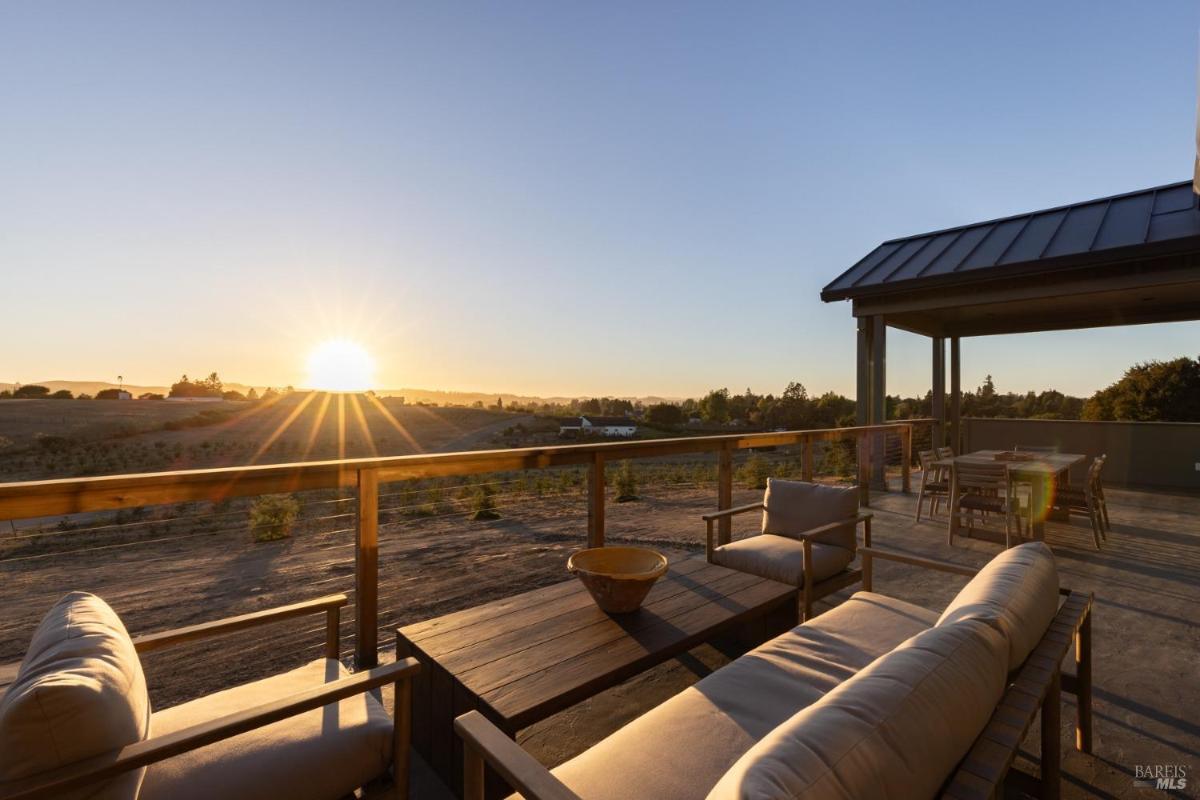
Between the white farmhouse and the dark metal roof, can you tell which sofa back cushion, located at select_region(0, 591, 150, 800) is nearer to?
the dark metal roof

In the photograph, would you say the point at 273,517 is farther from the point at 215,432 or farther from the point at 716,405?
the point at 716,405

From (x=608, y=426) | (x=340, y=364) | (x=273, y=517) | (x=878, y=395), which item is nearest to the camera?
(x=878, y=395)

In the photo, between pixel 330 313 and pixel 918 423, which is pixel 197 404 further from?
pixel 918 423

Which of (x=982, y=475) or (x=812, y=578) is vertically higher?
(x=982, y=475)

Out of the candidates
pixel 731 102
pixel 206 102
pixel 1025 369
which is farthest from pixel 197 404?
pixel 1025 369

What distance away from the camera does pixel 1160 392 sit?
13.2 metres

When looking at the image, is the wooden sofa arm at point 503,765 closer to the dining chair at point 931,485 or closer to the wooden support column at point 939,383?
the dining chair at point 931,485

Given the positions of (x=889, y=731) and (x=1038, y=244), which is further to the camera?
(x=1038, y=244)

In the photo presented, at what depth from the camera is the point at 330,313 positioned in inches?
422

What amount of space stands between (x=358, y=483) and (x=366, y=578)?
17.2 inches

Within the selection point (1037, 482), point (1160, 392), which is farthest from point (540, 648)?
point (1160, 392)

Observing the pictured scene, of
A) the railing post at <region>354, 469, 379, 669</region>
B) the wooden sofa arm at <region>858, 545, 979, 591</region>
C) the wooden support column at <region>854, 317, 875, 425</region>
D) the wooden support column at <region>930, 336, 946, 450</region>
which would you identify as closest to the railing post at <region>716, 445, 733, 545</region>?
the wooden sofa arm at <region>858, 545, 979, 591</region>

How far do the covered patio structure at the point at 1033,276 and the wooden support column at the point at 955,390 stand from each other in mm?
481

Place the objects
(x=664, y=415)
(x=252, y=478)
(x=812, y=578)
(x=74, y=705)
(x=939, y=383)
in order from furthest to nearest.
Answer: (x=664, y=415) → (x=939, y=383) → (x=812, y=578) → (x=252, y=478) → (x=74, y=705)
